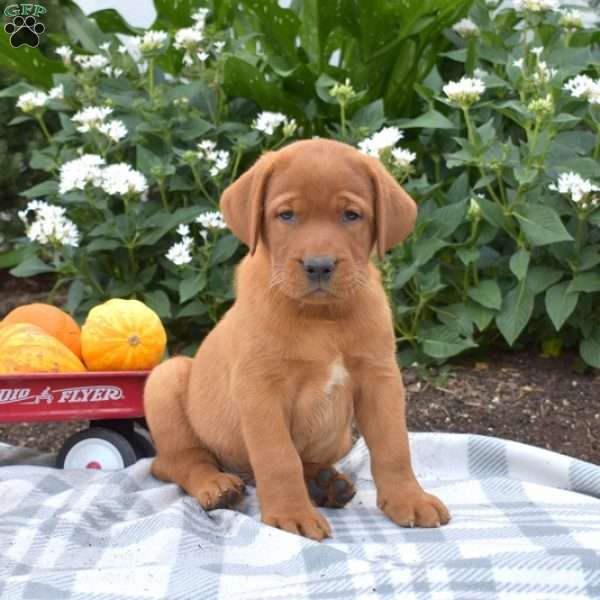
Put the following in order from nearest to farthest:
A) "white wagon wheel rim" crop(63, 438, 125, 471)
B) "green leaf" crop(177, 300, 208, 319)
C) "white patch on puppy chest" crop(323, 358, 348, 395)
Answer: "white patch on puppy chest" crop(323, 358, 348, 395)
"white wagon wheel rim" crop(63, 438, 125, 471)
"green leaf" crop(177, 300, 208, 319)

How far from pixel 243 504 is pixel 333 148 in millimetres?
1433

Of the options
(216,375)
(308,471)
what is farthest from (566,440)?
(216,375)

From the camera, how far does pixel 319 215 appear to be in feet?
11.8

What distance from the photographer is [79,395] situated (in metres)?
4.54

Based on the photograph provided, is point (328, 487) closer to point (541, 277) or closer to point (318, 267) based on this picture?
point (318, 267)

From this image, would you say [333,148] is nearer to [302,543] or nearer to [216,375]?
[216,375]

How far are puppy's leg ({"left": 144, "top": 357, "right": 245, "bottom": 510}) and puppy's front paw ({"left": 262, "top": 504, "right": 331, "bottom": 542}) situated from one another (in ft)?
1.50

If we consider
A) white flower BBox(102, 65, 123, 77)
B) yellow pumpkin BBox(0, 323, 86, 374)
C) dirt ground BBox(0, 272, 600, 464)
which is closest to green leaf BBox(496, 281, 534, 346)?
dirt ground BBox(0, 272, 600, 464)

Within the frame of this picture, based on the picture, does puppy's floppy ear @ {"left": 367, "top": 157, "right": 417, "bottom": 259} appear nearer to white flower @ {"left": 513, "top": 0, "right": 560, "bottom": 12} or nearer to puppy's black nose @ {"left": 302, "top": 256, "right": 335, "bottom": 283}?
puppy's black nose @ {"left": 302, "top": 256, "right": 335, "bottom": 283}

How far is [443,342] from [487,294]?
1.11 ft

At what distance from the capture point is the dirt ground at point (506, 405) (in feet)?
17.6

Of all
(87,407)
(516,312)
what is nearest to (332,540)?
(87,407)

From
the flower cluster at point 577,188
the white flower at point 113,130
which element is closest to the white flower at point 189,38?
the white flower at point 113,130

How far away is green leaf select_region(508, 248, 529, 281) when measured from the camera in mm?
5480
